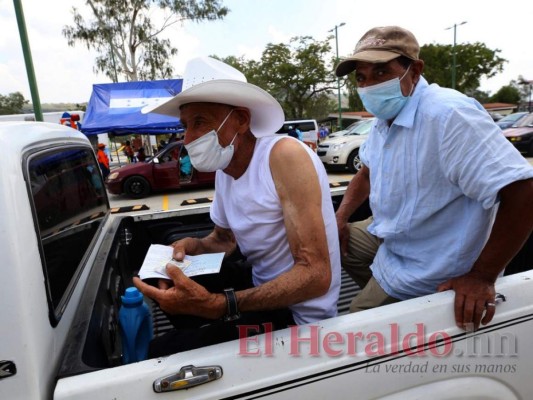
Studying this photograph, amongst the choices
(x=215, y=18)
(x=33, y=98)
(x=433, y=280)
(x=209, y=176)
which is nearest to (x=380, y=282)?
(x=433, y=280)

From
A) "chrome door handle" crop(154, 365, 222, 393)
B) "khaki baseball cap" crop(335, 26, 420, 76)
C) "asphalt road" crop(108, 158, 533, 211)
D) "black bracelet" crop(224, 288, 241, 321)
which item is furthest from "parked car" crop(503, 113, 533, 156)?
"chrome door handle" crop(154, 365, 222, 393)

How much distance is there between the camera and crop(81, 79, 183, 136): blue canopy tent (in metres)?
11.8

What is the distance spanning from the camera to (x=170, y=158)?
36.1ft

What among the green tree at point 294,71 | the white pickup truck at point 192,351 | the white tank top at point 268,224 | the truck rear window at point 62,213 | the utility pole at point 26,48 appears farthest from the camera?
the green tree at point 294,71

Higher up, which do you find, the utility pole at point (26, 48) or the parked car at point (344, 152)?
the utility pole at point (26, 48)

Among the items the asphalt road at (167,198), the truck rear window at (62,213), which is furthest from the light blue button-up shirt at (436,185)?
the asphalt road at (167,198)

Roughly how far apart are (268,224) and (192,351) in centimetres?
64

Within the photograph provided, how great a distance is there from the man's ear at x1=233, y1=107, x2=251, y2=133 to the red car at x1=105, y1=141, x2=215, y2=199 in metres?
9.05

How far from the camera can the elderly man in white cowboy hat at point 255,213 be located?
1356 mm

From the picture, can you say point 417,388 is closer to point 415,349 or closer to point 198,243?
point 415,349

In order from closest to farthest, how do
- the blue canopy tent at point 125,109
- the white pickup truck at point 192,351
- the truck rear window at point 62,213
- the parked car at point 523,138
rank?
the white pickup truck at point 192,351, the truck rear window at point 62,213, the blue canopy tent at point 125,109, the parked car at point 523,138

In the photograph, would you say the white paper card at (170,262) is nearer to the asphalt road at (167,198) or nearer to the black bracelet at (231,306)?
the black bracelet at (231,306)

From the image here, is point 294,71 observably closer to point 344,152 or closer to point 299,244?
point 344,152

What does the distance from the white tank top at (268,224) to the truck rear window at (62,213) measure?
2.26 feet
